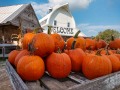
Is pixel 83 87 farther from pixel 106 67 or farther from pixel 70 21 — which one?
pixel 70 21

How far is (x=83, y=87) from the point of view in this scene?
4.57 feet

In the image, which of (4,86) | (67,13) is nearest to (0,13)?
(4,86)

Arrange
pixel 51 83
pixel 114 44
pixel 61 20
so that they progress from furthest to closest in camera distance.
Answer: pixel 61 20
pixel 114 44
pixel 51 83

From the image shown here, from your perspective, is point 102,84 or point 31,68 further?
point 31,68

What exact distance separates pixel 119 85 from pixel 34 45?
3.50ft

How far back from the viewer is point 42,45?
6.17ft

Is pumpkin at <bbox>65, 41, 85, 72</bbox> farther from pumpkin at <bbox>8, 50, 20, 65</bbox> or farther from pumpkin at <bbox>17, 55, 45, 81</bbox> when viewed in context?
pumpkin at <bbox>8, 50, 20, 65</bbox>

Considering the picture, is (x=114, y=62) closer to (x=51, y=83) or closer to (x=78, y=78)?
(x=78, y=78)

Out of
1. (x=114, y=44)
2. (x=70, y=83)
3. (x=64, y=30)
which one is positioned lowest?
(x=70, y=83)

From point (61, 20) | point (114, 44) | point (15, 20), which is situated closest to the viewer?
point (114, 44)

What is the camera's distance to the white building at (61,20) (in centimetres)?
2947

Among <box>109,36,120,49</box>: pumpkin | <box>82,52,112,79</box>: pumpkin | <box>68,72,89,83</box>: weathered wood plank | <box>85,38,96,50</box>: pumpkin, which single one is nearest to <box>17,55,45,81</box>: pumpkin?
<box>68,72,89,83</box>: weathered wood plank

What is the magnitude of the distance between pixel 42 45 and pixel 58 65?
28 centimetres

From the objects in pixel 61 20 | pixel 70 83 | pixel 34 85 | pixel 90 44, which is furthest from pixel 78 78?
pixel 61 20
